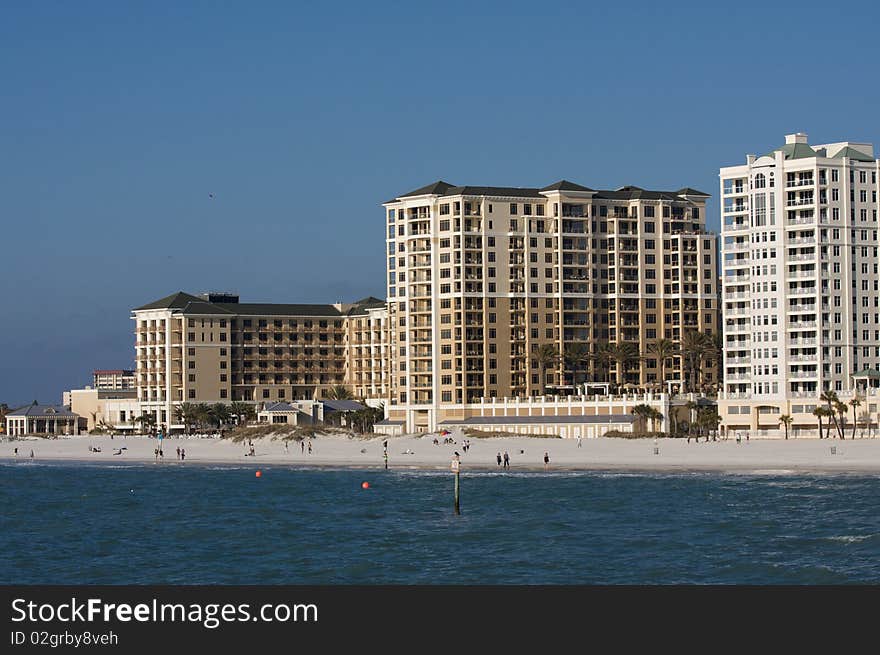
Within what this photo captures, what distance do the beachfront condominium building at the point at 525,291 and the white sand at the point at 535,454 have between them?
1789 cm

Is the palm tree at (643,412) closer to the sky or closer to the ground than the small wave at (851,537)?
closer to the sky

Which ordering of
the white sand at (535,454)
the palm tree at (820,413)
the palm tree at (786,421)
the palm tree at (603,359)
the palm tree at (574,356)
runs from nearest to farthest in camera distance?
the white sand at (535,454), the palm tree at (820,413), the palm tree at (786,421), the palm tree at (574,356), the palm tree at (603,359)

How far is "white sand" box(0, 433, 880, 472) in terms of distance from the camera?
125 m

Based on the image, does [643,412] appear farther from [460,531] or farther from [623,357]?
[460,531]

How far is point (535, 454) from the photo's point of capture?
14525 centimetres

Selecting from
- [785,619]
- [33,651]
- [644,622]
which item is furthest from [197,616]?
[785,619]

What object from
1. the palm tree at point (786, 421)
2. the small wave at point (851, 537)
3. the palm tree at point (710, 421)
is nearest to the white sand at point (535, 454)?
the palm tree at point (786, 421)

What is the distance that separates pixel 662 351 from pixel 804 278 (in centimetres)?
3370

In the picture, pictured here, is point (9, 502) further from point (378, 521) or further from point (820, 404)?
point (820, 404)

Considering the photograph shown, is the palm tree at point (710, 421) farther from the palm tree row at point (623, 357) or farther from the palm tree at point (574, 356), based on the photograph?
the palm tree at point (574, 356)

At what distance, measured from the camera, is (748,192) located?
164625 millimetres

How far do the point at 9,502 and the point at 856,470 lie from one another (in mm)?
62521

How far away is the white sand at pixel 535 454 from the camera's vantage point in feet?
409

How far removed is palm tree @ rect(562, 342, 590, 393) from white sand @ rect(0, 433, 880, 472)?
969 inches
